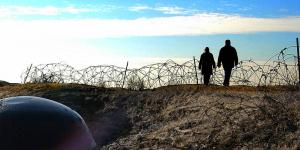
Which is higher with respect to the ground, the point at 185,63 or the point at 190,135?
the point at 185,63

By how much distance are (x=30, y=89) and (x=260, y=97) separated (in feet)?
30.1

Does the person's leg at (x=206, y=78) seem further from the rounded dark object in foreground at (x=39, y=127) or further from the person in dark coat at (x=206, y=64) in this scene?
the rounded dark object in foreground at (x=39, y=127)

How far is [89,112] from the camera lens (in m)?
18.1

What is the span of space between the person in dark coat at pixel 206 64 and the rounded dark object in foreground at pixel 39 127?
14337 millimetres

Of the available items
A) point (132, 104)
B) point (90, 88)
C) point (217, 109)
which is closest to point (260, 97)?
point (217, 109)

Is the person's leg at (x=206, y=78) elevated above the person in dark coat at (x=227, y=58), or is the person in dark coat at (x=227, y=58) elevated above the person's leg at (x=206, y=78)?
the person in dark coat at (x=227, y=58)

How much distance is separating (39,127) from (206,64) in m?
14.9

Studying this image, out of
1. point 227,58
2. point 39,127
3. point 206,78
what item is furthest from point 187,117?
point 39,127

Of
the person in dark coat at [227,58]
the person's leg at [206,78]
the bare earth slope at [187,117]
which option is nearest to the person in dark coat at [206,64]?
the person's leg at [206,78]

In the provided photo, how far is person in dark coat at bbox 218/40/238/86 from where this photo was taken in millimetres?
20594

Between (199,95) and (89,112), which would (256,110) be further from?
(89,112)

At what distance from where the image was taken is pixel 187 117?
48.3 feet

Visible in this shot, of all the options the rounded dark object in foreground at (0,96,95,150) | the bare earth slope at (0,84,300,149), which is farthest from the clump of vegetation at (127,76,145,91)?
the rounded dark object in foreground at (0,96,95,150)

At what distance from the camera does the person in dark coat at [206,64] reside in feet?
70.5
